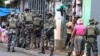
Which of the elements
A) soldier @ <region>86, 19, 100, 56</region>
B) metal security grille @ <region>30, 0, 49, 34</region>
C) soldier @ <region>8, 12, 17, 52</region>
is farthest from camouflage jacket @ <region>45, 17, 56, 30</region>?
metal security grille @ <region>30, 0, 49, 34</region>

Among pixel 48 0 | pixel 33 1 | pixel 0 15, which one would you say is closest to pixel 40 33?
pixel 48 0

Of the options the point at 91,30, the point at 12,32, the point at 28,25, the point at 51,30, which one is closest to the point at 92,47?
the point at 91,30

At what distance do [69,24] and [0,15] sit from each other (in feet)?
56.3

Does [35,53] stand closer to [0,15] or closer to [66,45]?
[66,45]

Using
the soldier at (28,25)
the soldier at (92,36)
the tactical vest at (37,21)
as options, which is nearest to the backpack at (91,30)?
the soldier at (92,36)

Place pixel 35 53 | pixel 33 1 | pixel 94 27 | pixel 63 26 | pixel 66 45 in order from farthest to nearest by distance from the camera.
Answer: pixel 33 1 < pixel 63 26 < pixel 66 45 < pixel 35 53 < pixel 94 27

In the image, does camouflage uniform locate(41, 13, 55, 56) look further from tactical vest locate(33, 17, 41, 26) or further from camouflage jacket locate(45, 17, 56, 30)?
tactical vest locate(33, 17, 41, 26)

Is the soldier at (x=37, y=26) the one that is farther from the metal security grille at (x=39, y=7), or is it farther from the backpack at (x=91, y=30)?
the backpack at (x=91, y=30)

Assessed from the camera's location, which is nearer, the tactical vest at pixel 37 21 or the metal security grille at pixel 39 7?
the tactical vest at pixel 37 21

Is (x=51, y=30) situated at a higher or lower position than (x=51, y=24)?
lower

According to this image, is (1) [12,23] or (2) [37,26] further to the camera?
(2) [37,26]

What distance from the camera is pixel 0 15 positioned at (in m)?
36.0

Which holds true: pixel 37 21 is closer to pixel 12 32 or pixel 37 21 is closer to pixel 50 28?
pixel 12 32

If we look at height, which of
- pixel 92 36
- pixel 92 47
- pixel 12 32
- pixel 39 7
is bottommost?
pixel 92 47
